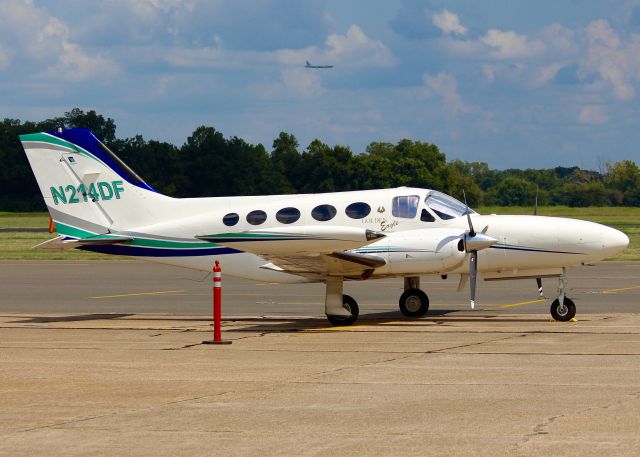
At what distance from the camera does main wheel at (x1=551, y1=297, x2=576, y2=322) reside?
19.8 metres

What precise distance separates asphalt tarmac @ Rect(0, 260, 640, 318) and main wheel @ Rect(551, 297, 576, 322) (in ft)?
7.72

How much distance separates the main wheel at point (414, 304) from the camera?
21.2 metres

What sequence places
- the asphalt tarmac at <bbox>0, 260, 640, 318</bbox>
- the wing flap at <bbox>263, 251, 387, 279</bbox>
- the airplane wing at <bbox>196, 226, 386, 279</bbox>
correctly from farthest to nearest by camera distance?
the asphalt tarmac at <bbox>0, 260, 640, 318</bbox>
the wing flap at <bbox>263, 251, 387, 279</bbox>
the airplane wing at <bbox>196, 226, 386, 279</bbox>

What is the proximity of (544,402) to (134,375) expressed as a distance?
5178 mm

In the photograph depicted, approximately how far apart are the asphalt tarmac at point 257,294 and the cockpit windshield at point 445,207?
9.24 ft

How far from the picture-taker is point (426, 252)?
64.1 ft

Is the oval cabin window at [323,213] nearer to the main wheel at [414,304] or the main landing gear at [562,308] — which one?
the main wheel at [414,304]

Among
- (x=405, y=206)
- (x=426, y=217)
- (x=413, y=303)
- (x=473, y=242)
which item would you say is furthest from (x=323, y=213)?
(x=473, y=242)

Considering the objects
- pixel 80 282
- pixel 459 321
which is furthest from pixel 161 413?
pixel 80 282

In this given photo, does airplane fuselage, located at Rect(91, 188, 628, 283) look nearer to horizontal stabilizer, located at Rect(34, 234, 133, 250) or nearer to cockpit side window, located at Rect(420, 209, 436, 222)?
cockpit side window, located at Rect(420, 209, 436, 222)

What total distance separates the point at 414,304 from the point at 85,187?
711cm

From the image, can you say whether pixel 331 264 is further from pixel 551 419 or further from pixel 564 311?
pixel 551 419

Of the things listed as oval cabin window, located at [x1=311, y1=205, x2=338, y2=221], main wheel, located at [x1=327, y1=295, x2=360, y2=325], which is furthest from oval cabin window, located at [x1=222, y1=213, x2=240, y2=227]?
main wheel, located at [x1=327, y1=295, x2=360, y2=325]

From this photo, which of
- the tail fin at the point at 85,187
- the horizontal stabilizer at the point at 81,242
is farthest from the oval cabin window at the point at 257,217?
the horizontal stabilizer at the point at 81,242
